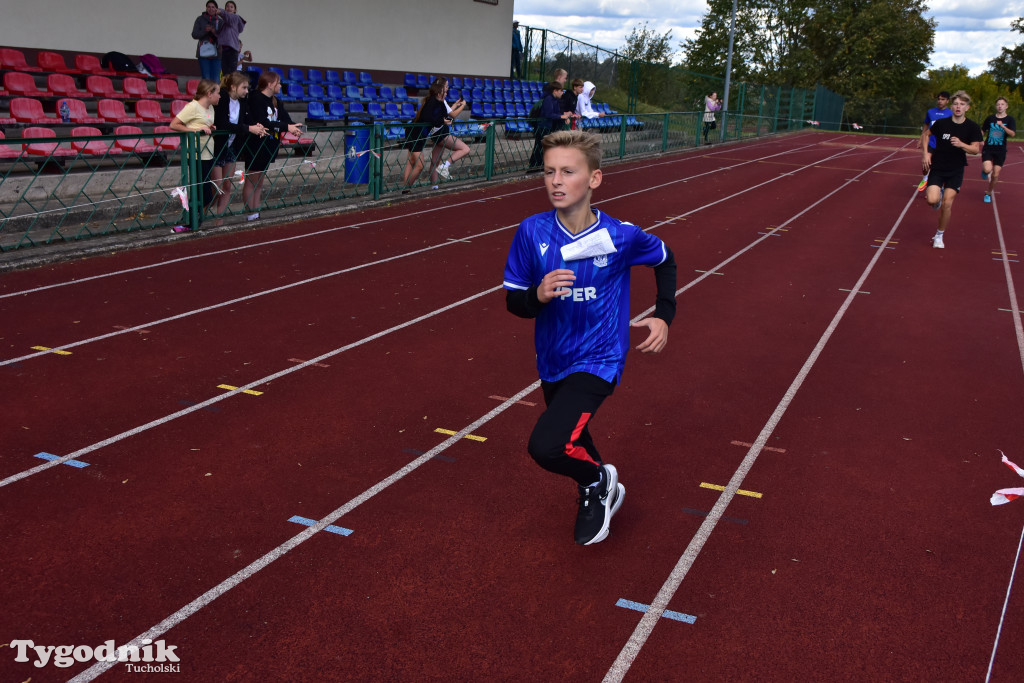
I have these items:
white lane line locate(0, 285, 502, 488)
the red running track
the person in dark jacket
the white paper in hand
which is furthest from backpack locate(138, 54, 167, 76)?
the white paper in hand

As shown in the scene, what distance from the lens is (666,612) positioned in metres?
3.48

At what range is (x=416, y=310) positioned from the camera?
7.77 metres

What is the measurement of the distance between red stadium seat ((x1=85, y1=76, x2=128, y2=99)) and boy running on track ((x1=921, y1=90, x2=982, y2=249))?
41.4 feet

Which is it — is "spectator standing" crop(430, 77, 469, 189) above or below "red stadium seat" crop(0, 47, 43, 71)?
below

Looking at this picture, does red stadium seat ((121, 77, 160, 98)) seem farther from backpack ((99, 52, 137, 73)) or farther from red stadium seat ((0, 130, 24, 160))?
red stadium seat ((0, 130, 24, 160))

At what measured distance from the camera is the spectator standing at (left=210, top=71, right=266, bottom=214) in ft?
35.6

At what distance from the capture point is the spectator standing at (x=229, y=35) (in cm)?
1559

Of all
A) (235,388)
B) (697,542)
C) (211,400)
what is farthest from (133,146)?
(697,542)

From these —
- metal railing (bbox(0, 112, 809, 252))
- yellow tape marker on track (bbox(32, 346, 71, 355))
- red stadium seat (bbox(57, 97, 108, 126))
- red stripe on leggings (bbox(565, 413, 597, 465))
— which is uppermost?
red stadium seat (bbox(57, 97, 108, 126))

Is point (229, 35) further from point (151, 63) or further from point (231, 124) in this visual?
point (231, 124)

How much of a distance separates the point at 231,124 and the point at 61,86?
463 centimetres

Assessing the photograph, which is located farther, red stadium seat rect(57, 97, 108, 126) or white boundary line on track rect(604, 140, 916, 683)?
red stadium seat rect(57, 97, 108, 126)

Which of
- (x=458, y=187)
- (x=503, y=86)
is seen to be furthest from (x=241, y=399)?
(x=503, y=86)

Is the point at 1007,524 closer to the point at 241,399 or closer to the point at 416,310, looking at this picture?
the point at 241,399
